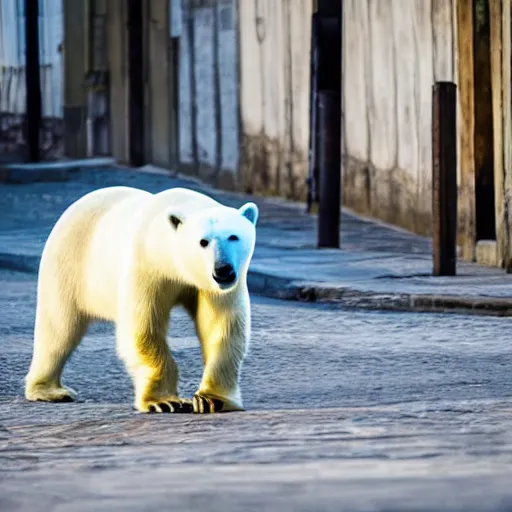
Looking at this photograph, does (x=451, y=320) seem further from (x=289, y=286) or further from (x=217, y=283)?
(x=217, y=283)

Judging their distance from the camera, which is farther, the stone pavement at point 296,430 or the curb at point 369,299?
the curb at point 369,299

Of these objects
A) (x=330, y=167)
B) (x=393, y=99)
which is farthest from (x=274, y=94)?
(x=330, y=167)

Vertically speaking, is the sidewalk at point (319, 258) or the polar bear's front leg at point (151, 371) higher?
the polar bear's front leg at point (151, 371)

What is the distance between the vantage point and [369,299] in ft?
33.8

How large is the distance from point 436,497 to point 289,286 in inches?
282

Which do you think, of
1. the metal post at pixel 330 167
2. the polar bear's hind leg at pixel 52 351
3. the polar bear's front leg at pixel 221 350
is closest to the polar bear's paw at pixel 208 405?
the polar bear's front leg at pixel 221 350

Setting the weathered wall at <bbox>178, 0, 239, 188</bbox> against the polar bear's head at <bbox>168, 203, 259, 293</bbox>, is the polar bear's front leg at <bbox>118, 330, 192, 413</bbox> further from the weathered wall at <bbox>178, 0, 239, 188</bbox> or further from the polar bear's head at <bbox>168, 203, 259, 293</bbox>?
the weathered wall at <bbox>178, 0, 239, 188</bbox>

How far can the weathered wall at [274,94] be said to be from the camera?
17172 mm

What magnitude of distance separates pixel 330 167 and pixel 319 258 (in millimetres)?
913

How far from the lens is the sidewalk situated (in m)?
10.2

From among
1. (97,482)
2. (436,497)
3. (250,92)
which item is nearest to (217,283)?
(97,482)

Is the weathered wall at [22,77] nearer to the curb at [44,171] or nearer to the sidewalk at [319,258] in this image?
the curb at [44,171]

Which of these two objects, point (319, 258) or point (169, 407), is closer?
point (169, 407)

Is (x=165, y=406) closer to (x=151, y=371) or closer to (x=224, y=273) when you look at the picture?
(x=151, y=371)
